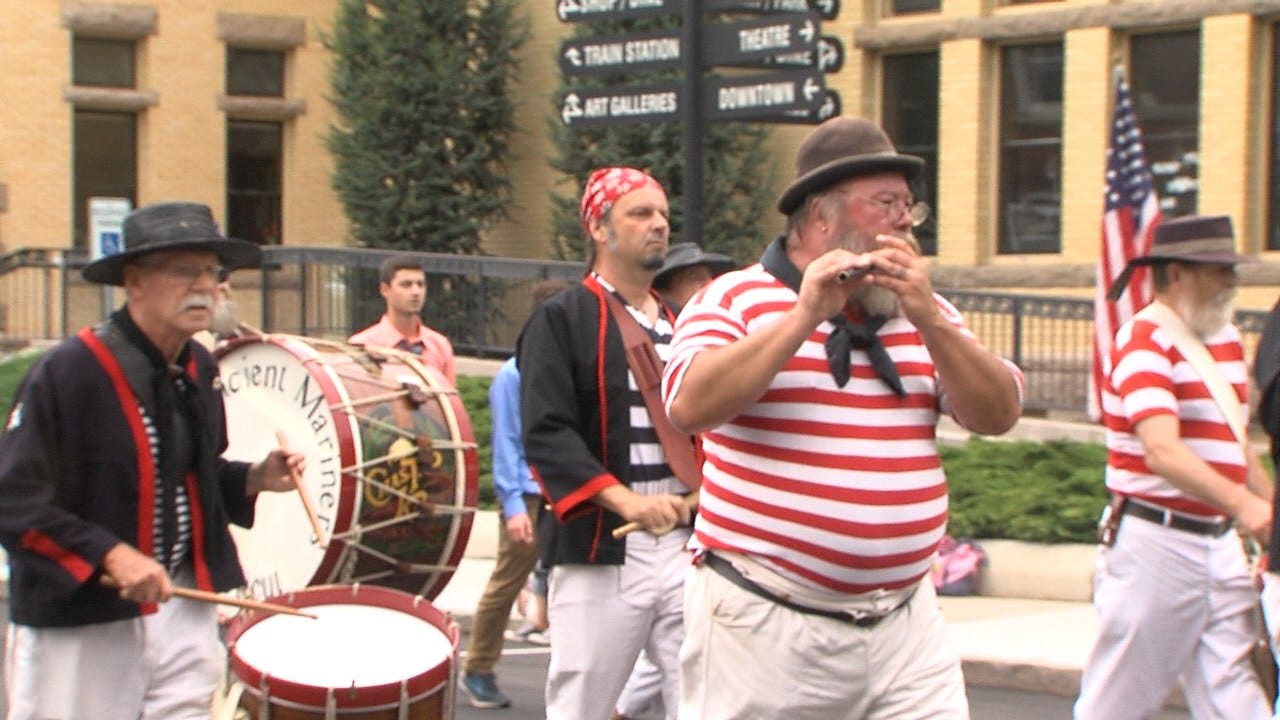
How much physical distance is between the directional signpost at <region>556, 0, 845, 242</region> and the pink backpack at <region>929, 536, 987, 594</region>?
97.3 inches

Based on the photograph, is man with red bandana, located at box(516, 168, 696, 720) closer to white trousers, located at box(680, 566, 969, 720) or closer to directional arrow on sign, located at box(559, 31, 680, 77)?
white trousers, located at box(680, 566, 969, 720)

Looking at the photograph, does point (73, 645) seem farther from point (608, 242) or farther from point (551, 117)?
point (551, 117)

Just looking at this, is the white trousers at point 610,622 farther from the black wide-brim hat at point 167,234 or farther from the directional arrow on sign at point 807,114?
the directional arrow on sign at point 807,114

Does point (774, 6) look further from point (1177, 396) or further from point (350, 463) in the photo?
point (1177, 396)

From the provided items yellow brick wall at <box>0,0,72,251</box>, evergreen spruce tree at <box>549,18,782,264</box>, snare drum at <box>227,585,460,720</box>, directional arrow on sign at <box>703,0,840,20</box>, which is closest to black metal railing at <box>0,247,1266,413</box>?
yellow brick wall at <box>0,0,72,251</box>

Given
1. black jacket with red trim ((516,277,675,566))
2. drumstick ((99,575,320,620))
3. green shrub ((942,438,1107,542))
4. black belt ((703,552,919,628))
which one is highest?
black jacket with red trim ((516,277,675,566))

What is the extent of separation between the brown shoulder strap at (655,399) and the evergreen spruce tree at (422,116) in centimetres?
1599

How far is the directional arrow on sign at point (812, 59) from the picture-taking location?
11.4m

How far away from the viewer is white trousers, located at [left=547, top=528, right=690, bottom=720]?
6.05m

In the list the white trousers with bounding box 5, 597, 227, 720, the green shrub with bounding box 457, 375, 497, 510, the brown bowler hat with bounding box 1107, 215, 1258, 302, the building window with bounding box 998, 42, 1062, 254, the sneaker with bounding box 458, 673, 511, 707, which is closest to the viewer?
the white trousers with bounding box 5, 597, 227, 720

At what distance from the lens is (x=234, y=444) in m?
7.99

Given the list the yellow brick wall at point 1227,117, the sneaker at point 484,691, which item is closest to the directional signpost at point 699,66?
the sneaker at point 484,691

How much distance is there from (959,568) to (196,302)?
24.2 feet

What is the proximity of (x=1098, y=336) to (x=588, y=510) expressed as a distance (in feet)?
23.2
